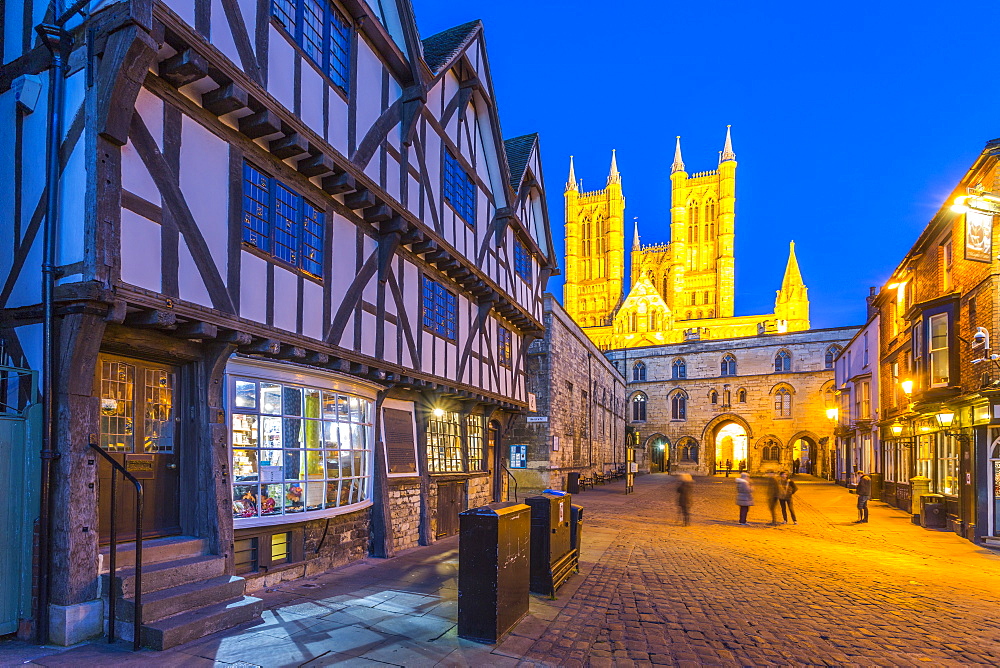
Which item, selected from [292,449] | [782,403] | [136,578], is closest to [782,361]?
[782,403]

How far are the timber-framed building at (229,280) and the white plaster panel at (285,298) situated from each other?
3 centimetres

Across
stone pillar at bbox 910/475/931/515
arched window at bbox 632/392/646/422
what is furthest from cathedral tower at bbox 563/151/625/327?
stone pillar at bbox 910/475/931/515

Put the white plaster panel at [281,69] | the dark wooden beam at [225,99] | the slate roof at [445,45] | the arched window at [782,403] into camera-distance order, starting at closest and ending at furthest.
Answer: the dark wooden beam at [225,99] → the white plaster panel at [281,69] → the slate roof at [445,45] → the arched window at [782,403]

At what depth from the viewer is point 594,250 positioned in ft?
331

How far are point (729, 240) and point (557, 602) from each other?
89.2 meters

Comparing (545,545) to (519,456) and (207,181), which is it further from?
(519,456)

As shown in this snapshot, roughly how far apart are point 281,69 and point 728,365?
50.7 meters

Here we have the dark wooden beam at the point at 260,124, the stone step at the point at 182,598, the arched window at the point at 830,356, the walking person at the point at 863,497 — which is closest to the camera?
the stone step at the point at 182,598

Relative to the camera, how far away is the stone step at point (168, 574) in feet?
19.3

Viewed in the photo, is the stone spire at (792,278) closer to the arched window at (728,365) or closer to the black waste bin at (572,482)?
the arched window at (728,365)

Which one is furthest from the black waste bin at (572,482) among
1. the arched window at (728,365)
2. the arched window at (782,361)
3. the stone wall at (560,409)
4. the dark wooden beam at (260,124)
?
the arched window at (782,361)

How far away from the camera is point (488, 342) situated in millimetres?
15883

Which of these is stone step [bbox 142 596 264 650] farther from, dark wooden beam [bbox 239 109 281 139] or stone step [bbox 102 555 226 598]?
dark wooden beam [bbox 239 109 281 139]

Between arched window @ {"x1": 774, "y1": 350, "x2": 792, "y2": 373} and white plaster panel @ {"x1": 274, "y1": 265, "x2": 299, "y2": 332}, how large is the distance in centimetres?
4970
